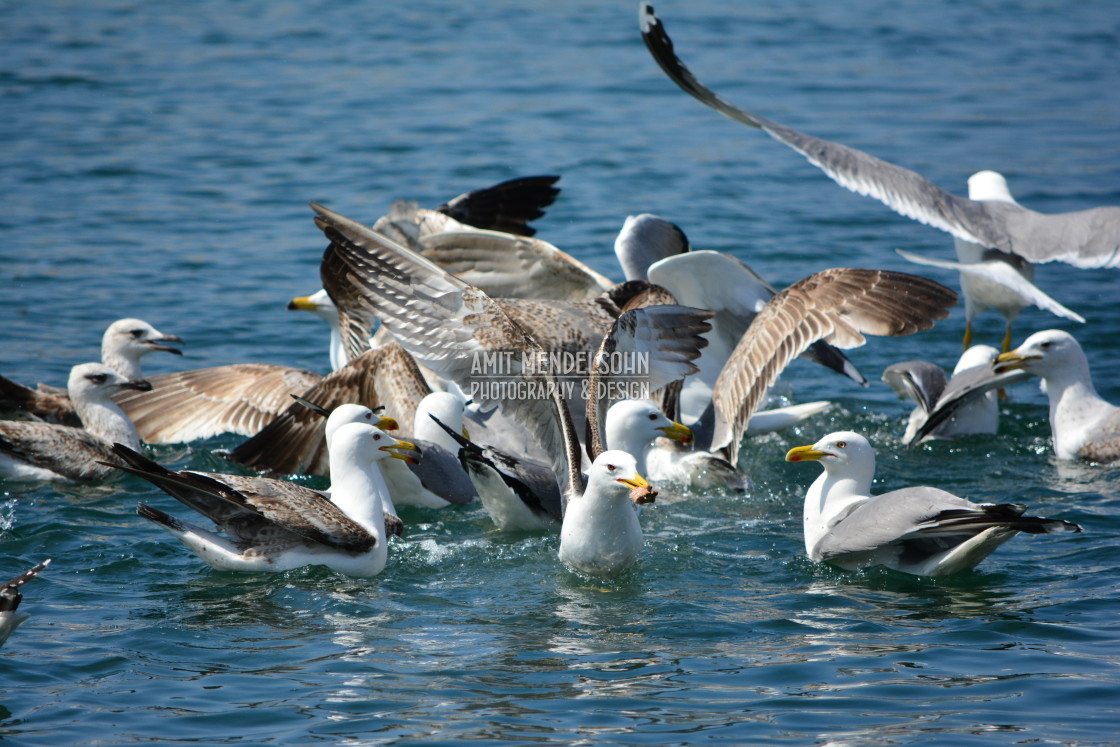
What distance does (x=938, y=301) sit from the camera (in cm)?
775

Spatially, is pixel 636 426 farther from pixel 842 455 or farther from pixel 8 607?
pixel 8 607

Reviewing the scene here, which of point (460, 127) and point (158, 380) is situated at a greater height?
point (460, 127)

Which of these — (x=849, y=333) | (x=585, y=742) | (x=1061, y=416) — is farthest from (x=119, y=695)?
(x=1061, y=416)

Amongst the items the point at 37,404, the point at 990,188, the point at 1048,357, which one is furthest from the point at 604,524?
the point at 990,188

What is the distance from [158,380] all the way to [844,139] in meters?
10.6

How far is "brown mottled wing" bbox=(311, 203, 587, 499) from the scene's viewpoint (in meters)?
6.79

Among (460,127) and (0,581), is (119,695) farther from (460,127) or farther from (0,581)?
(460,127)

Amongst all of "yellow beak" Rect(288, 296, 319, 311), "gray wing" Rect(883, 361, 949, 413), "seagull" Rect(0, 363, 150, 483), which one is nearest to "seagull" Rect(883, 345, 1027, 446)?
"gray wing" Rect(883, 361, 949, 413)

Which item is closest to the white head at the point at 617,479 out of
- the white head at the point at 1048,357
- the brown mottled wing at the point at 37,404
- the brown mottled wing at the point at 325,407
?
the brown mottled wing at the point at 325,407

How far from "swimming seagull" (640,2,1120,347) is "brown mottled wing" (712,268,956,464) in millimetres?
635

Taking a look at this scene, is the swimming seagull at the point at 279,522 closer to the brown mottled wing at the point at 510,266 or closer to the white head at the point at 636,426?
the white head at the point at 636,426

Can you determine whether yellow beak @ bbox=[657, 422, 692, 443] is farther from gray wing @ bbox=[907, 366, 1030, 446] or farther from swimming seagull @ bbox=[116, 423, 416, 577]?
gray wing @ bbox=[907, 366, 1030, 446]

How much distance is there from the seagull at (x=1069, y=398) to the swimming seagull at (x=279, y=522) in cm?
414

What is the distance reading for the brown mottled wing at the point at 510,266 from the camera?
9.44 m
